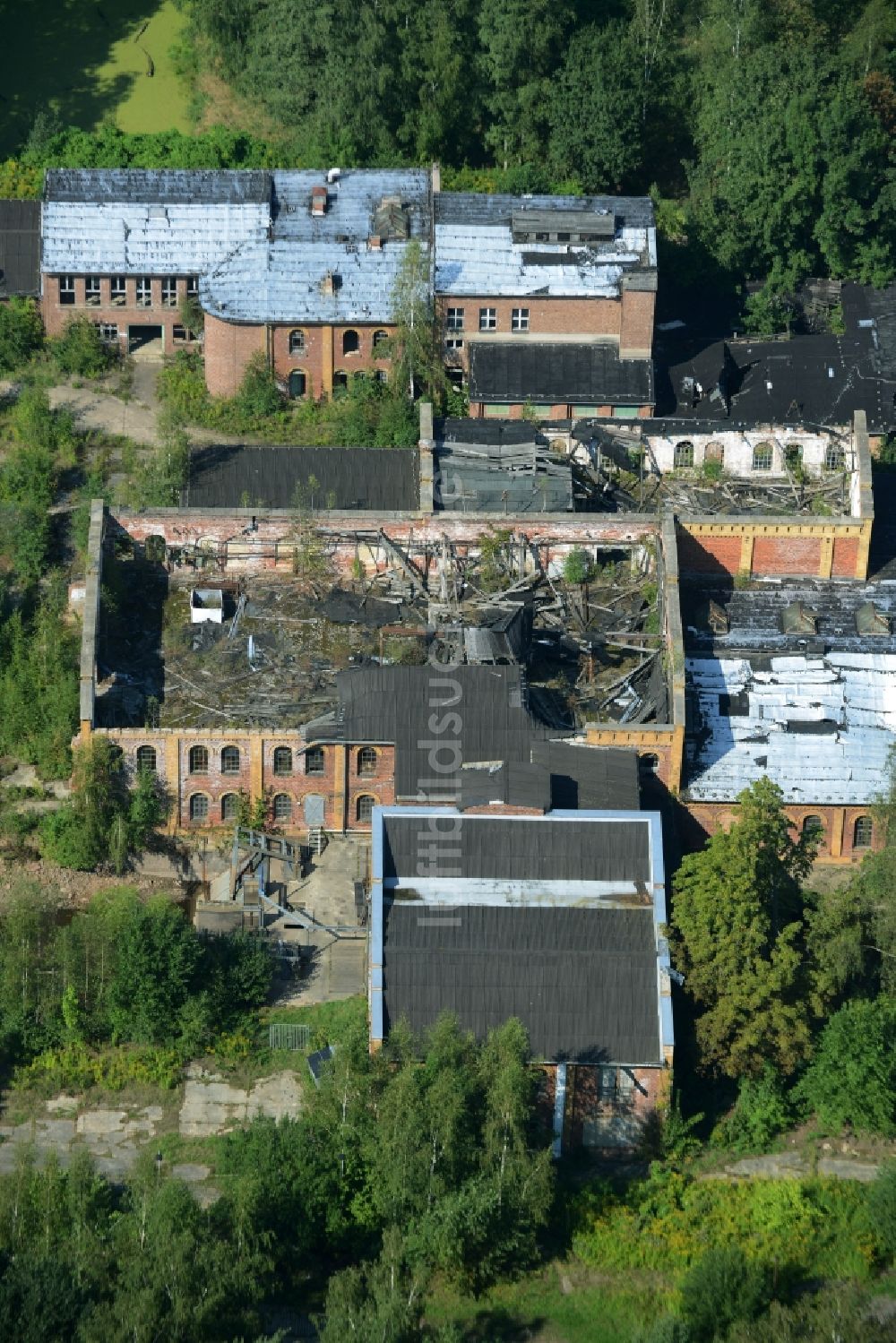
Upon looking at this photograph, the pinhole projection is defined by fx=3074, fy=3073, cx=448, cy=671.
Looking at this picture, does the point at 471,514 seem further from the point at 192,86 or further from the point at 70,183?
the point at 192,86

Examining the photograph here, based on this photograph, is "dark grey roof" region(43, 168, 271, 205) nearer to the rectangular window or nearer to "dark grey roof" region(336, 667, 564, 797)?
the rectangular window

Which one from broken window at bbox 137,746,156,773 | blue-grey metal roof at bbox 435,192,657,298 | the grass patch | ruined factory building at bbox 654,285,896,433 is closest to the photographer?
broken window at bbox 137,746,156,773

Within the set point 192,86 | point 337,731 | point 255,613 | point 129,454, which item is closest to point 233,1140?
point 337,731

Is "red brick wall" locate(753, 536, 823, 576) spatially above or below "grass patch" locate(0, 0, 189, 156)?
below

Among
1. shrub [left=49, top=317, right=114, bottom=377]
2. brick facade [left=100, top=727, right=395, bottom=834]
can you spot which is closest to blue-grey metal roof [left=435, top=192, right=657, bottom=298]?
shrub [left=49, top=317, right=114, bottom=377]

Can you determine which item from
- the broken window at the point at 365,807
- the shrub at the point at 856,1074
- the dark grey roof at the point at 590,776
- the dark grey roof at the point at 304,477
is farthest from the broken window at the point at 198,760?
the shrub at the point at 856,1074

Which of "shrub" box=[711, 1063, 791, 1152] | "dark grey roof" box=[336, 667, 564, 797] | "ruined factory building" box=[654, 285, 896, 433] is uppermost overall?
"ruined factory building" box=[654, 285, 896, 433]

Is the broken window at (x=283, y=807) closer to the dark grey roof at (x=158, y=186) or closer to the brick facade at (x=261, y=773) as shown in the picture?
the brick facade at (x=261, y=773)

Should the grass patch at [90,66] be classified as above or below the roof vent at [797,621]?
above
